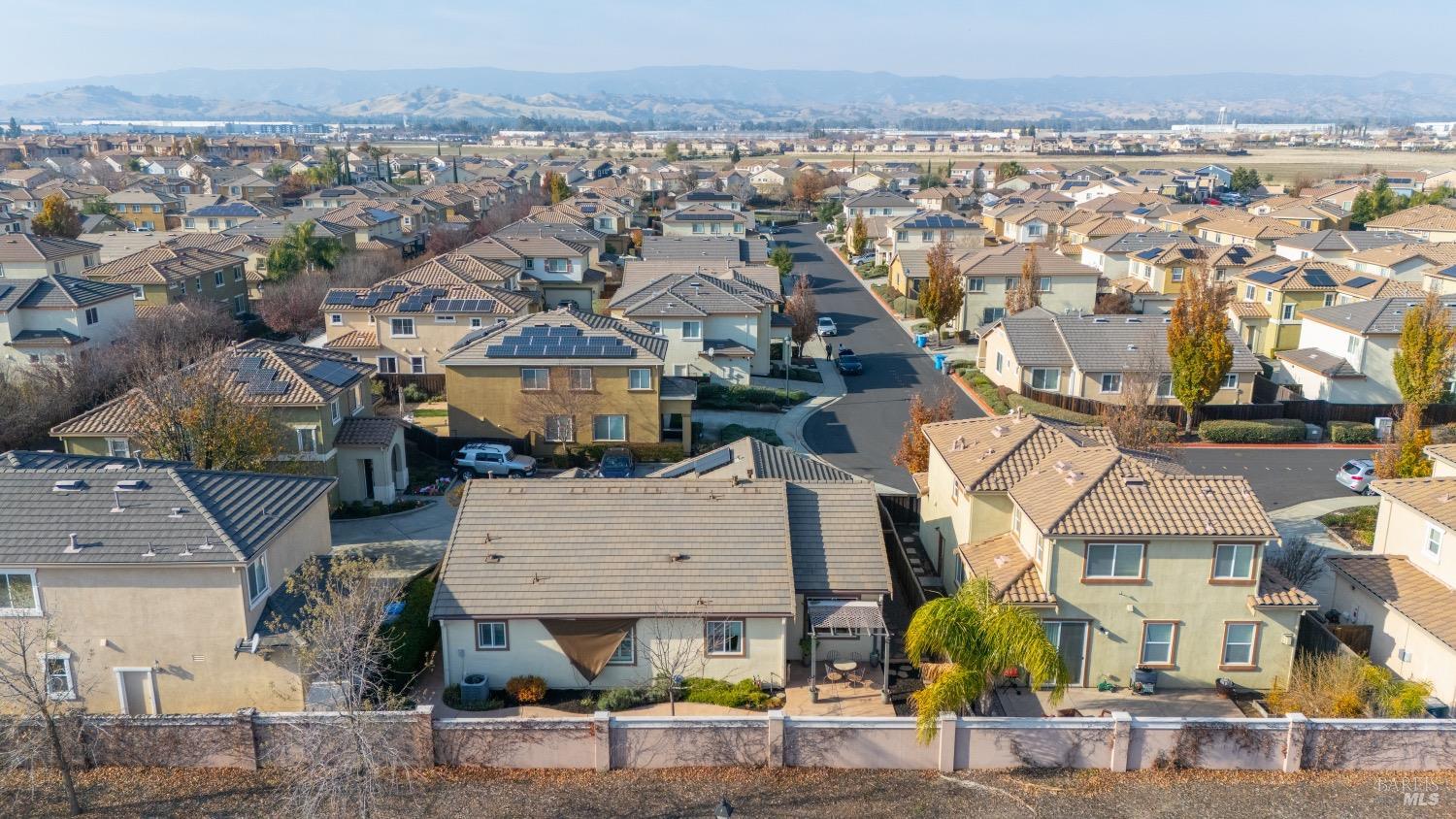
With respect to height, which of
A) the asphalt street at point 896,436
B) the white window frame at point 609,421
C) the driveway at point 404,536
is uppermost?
the white window frame at point 609,421

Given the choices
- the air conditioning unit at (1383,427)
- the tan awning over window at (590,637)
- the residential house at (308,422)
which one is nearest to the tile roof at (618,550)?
the tan awning over window at (590,637)

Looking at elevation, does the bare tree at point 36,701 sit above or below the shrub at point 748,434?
above

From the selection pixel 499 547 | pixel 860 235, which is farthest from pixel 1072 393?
pixel 860 235

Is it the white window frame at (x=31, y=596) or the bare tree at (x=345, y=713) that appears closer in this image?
the bare tree at (x=345, y=713)

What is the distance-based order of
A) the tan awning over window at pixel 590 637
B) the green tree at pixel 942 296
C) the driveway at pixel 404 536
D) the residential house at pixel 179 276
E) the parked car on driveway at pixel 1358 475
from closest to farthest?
→ 1. the tan awning over window at pixel 590 637
2. the driveway at pixel 404 536
3. the parked car on driveway at pixel 1358 475
4. the residential house at pixel 179 276
5. the green tree at pixel 942 296

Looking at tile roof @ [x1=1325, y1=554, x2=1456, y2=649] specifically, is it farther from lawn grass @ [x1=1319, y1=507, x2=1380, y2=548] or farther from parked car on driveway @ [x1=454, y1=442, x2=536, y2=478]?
parked car on driveway @ [x1=454, y1=442, x2=536, y2=478]

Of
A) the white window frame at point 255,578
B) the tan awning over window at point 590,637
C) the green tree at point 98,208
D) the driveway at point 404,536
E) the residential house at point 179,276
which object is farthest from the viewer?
the green tree at point 98,208

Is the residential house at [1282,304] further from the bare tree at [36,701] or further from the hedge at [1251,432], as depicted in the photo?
the bare tree at [36,701]

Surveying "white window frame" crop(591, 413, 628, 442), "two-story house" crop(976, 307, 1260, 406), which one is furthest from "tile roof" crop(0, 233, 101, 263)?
"two-story house" crop(976, 307, 1260, 406)
